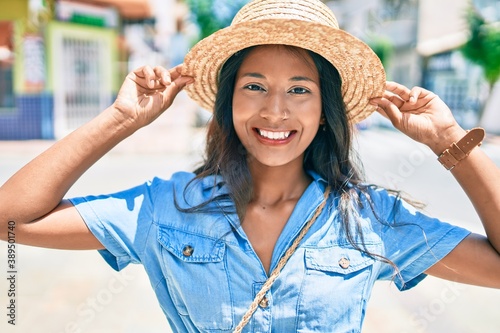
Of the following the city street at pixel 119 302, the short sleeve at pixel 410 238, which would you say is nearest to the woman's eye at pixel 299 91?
the short sleeve at pixel 410 238

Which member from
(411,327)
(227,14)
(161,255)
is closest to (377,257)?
(161,255)

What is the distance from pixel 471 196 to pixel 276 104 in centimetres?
65

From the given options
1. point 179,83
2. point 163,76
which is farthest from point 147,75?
point 179,83

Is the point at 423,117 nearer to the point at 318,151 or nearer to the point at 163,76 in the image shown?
A: the point at 318,151

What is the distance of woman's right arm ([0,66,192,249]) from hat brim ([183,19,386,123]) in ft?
1.00

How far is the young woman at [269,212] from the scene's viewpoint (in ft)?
4.86

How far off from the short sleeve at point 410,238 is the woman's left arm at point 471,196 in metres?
0.04

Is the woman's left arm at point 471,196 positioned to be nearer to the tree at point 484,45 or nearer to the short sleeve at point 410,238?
the short sleeve at point 410,238

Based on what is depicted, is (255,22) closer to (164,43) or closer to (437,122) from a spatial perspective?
(437,122)

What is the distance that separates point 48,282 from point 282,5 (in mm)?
3237

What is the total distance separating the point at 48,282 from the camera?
3992mm

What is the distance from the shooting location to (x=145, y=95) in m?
1.71

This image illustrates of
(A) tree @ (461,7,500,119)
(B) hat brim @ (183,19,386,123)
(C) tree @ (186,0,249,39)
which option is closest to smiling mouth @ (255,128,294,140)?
(B) hat brim @ (183,19,386,123)

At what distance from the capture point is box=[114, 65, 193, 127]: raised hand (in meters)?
1.62
